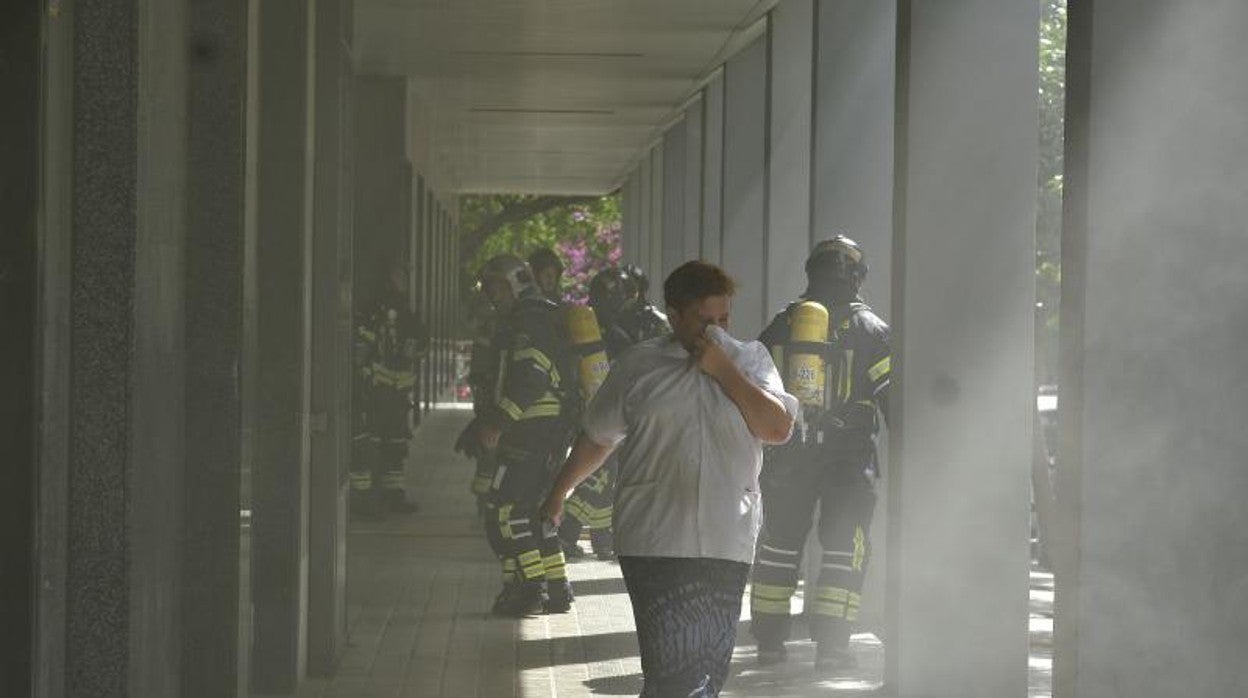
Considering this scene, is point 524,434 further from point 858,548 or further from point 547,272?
point 858,548

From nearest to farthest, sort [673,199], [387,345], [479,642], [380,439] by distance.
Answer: [479,642] → [380,439] → [387,345] → [673,199]

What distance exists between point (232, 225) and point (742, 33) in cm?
1254

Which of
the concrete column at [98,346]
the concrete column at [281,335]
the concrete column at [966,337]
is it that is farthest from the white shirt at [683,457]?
the concrete column at [966,337]

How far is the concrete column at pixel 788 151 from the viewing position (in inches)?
687

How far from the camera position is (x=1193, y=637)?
7293 mm

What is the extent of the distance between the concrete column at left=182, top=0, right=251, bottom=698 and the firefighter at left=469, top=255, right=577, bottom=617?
5.17 meters

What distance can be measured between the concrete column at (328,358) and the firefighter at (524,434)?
1.69m

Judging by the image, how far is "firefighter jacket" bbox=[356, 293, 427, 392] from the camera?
64.5ft

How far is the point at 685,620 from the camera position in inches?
269

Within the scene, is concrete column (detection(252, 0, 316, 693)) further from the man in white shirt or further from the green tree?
the green tree

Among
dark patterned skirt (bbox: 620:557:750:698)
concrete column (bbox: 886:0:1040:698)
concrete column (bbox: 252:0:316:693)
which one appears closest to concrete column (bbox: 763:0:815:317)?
concrete column (bbox: 886:0:1040:698)

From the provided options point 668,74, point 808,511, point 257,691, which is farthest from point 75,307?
point 668,74

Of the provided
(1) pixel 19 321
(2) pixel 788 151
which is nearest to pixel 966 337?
(1) pixel 19 321

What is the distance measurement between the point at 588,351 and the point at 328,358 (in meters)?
2.37
